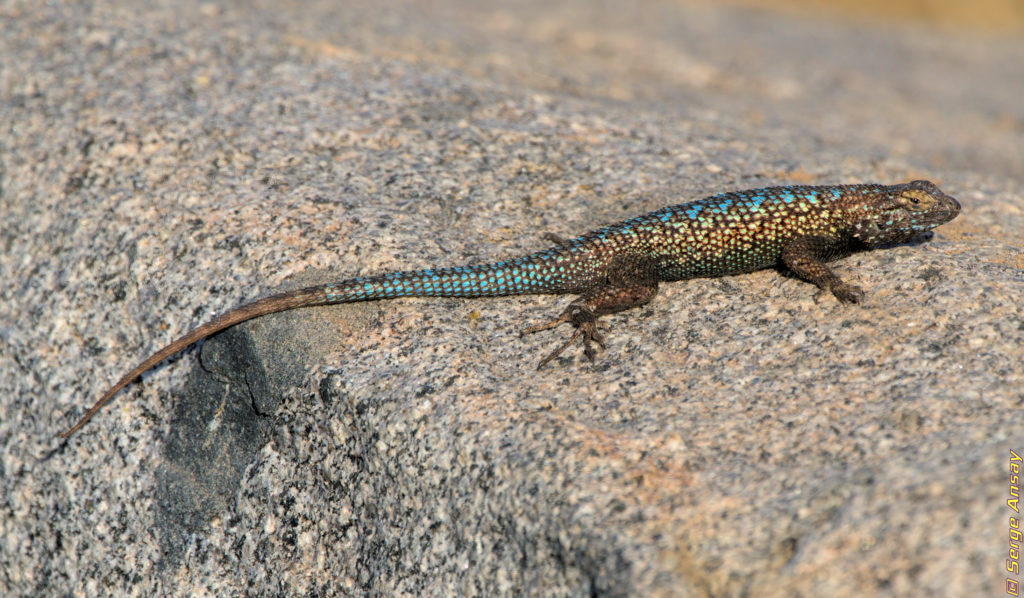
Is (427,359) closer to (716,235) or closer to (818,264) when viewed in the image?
(716,235)

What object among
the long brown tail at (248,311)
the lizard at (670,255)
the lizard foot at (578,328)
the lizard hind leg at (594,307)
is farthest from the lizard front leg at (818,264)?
the long brown tail at (248,311)

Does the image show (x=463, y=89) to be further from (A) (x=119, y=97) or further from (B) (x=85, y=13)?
(B) (x=85, y=13)

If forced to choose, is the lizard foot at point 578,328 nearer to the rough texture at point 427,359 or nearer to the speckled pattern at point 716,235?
the rough texture at point 427,359

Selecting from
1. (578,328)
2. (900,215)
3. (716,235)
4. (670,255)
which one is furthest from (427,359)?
(900,215)

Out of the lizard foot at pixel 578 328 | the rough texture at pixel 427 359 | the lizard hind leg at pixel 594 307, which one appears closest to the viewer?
the rough texture at pixel 427 359

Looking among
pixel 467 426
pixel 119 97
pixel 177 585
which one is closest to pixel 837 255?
pixel 467 426

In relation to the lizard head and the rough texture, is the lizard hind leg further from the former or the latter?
the lizard head

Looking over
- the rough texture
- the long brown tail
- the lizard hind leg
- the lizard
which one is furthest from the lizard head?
the long brown tail
